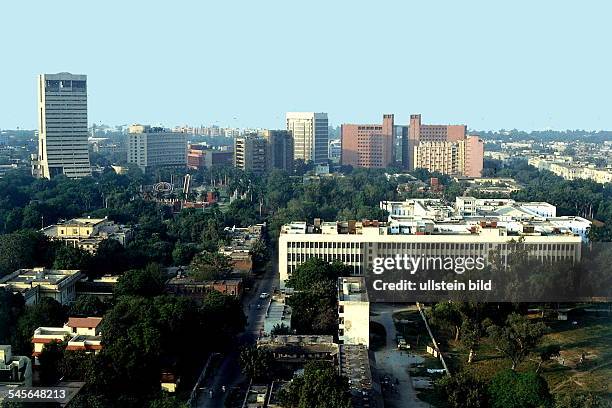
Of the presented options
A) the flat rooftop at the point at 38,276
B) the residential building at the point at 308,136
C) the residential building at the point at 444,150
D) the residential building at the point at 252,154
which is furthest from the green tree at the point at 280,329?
the residential building at the point at 308,136

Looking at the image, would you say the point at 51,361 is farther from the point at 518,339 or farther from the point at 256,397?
the point at 518,339

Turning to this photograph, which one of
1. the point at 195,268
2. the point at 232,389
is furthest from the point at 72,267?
the point at 232,389

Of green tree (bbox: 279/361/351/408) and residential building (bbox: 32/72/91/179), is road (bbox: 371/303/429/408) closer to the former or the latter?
green tree (bbox: 279/361/351/408)

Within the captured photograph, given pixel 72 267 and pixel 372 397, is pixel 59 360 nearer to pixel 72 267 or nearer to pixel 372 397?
pixel 372 397

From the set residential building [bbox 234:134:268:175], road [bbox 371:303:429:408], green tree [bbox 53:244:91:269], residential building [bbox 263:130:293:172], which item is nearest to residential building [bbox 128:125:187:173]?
residential building [bbox 234:134:268:175]

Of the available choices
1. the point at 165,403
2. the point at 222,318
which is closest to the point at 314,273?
the point at 222,318

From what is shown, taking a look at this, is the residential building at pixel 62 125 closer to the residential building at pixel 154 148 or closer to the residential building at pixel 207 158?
the residential building at pixel 154 148
